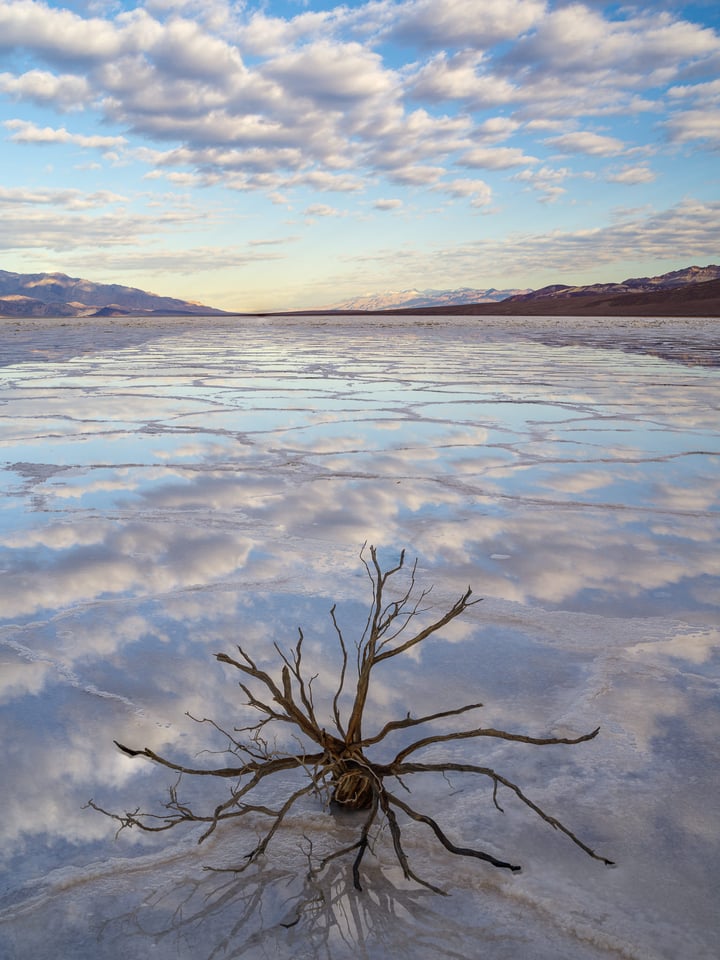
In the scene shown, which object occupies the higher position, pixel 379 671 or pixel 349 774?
pixel 349 774

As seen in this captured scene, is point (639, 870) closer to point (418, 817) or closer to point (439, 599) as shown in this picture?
point (418, 817)

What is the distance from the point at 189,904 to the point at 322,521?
2.41 meters

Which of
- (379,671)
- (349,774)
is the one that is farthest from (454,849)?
(379,671)

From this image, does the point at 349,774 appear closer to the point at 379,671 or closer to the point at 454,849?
the point at 454,849

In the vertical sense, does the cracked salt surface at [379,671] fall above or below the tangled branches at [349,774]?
below

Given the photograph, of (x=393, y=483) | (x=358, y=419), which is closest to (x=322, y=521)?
(x=393, y=483)

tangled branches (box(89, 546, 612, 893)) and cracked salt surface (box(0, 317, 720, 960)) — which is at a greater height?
tangled branches (box(89, 546, 612, 893))

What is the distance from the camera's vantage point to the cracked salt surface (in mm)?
1288

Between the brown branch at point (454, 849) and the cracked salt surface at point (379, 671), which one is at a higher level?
the brown branch at point (454, 849)

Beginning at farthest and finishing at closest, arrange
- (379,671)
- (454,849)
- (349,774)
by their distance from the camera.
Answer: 1. (379,671)
2. (349,774)
3. (454,849)

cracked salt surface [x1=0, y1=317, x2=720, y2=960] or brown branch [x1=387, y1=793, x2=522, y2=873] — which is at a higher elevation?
brown branch [x1=387, y1=793, x2=522, y2=873]

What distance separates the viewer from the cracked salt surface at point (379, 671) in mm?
1288

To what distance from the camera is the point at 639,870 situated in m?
1.39

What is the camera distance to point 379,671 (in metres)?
2.24
